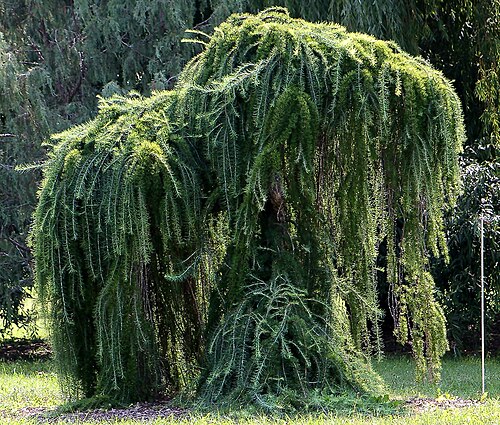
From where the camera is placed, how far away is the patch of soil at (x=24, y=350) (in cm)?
1284

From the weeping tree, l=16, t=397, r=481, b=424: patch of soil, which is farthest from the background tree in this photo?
l=16, t=397, r=481, b=424: patch of soil

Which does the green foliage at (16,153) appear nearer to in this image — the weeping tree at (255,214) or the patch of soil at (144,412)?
the weeping tree at (255,214)

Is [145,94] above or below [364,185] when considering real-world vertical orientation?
above

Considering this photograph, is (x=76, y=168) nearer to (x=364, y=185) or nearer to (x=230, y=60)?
(x=230, y=60)

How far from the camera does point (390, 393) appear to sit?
7457mm

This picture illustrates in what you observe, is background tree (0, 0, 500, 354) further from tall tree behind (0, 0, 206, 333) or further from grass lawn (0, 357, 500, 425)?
grass lawn (0, 357, 500, 425)

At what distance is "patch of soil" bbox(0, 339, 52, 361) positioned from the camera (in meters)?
12.8

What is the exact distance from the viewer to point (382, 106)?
6.36 metres

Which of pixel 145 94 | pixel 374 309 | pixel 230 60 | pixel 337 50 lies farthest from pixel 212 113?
pixel 145 94

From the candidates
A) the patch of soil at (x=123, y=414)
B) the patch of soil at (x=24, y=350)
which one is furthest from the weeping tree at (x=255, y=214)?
the patch of soil at (x=24, y=350)

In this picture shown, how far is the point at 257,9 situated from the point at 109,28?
171cm

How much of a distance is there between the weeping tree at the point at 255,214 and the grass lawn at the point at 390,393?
0.37 m

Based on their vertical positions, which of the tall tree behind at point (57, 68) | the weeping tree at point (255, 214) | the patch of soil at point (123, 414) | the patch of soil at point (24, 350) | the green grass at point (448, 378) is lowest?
the green grass at point (448, 378)

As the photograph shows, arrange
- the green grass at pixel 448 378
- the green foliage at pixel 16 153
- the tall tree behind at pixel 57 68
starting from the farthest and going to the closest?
1. the tall tree behind at pixel 57 68
2. the green foliage at pixel 16 153
3. the green grass at pixel 448 378
